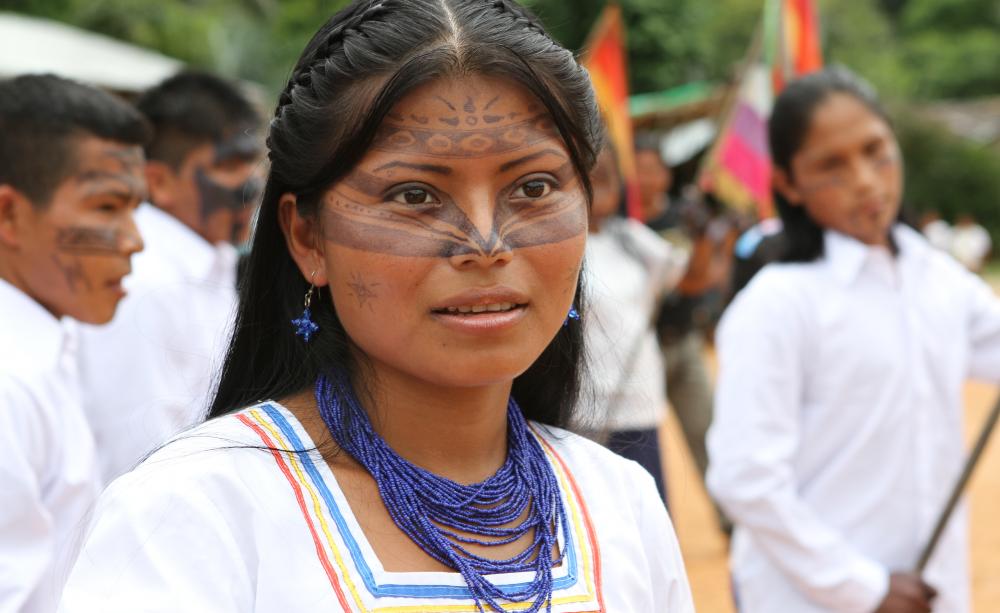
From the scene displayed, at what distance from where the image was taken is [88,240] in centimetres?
328

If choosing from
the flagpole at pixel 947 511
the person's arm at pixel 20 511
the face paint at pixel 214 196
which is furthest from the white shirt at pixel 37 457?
the flagpole at pixel 947 511

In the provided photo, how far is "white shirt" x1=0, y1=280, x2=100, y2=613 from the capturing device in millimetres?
2627

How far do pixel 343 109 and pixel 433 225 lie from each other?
0.68ft

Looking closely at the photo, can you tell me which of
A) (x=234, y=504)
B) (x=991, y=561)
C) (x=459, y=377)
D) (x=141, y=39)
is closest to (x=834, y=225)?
(x=459, y=377)

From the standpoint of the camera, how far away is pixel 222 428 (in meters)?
1.65

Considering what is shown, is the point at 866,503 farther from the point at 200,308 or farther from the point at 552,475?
the point at 200,308

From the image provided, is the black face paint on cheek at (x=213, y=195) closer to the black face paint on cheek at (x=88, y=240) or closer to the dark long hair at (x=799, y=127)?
the black face paint on cheek at (x=88, y=240)

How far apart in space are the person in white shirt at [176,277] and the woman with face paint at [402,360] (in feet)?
4.76

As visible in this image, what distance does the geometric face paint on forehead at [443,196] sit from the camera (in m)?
1.66

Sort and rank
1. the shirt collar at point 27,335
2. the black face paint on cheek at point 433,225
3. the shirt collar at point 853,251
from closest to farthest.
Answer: the black face paint on cheek at point 433,225
the shirt collar at point 27,335
the shirt collar at point 853,251

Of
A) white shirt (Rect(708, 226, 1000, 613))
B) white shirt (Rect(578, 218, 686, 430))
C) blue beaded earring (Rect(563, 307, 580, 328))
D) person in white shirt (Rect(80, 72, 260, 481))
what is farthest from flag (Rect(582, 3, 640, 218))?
blue beaded earring (Rect(563, 307, 580, 328))

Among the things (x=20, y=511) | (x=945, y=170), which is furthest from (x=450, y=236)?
(x=945, y=170)

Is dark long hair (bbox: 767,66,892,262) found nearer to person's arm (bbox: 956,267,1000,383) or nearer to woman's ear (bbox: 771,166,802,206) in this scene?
woman's ear (bbox: 771,166,802,206)

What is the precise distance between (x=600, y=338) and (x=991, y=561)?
366cm
